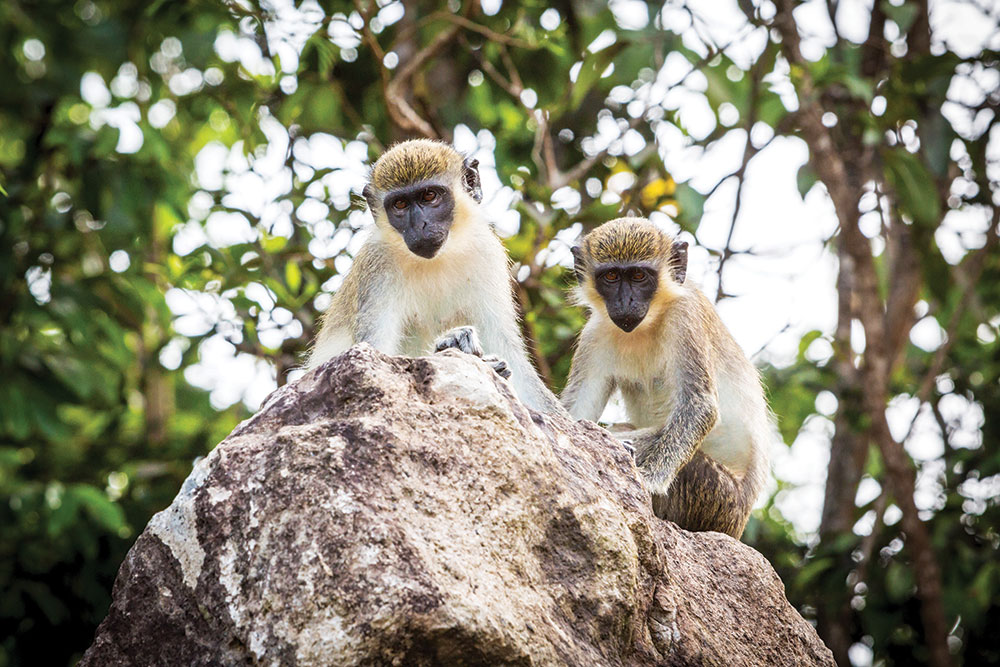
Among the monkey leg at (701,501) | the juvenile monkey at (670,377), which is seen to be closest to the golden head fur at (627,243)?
the juvenile monkey at (670,377)

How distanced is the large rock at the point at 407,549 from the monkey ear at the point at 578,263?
2170 millimetres

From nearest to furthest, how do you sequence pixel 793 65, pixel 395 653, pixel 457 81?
pixel 395 653, pixel 793 65, pixel 457 81

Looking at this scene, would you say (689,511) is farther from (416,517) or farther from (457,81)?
(457,81)

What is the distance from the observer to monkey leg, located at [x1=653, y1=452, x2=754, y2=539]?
4.79 metres

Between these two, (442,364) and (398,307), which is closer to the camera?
(442,364)

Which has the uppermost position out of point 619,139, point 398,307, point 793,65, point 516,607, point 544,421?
point 793,65

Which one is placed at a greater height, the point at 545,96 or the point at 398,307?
the point at 545,96

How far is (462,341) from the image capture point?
13.6 ft

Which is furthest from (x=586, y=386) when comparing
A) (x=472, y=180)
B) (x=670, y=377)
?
(x=472, y=180)

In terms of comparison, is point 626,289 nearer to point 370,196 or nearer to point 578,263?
point 578,263

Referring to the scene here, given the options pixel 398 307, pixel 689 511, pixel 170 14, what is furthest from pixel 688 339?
pixel 170 14

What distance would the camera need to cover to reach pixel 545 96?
696cm

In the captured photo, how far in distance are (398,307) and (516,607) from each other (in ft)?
7.82

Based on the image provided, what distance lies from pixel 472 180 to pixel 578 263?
0.68 meters
